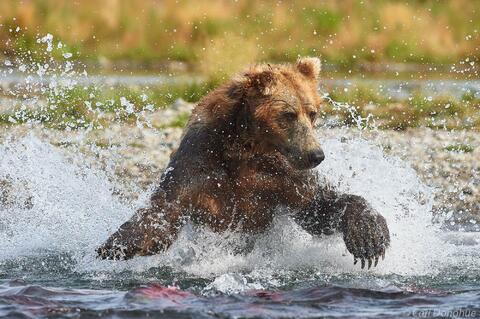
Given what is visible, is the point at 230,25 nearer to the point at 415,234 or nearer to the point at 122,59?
the point at 122,59

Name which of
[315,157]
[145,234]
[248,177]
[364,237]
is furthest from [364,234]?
[145,234]

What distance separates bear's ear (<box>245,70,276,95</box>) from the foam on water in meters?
0.80

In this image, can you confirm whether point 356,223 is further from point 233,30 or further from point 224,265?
point 233,30

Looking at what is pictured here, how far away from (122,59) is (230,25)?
2.42m

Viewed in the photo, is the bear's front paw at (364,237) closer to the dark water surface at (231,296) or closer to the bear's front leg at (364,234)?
the bear's front leg at (364,234)

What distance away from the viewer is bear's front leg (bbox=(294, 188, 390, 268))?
7477mm

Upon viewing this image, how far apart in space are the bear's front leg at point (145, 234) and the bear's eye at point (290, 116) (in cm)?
92

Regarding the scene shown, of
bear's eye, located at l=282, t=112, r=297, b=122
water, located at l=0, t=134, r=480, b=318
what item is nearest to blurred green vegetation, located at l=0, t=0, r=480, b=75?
water, located at l=0, t=134, r=480, b=318

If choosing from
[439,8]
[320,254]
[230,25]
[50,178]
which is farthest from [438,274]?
[439,8]

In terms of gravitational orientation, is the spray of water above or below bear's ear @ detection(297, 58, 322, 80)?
below

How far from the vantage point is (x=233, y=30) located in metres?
24.5

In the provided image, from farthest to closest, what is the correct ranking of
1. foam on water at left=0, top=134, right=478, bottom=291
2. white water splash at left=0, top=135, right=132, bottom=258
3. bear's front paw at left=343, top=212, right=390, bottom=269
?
1. white water splash at left=0, top=135, right=132, bottom=258
2. foam on water at left=0, top=134, right=478, bottom=291
3. bear's front paw at left=343, top=212, right=390, bottom=269

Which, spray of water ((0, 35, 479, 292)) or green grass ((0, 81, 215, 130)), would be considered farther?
green grass ((0, 81, 215, 130))

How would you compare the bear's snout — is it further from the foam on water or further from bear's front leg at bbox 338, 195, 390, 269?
the foam on water
